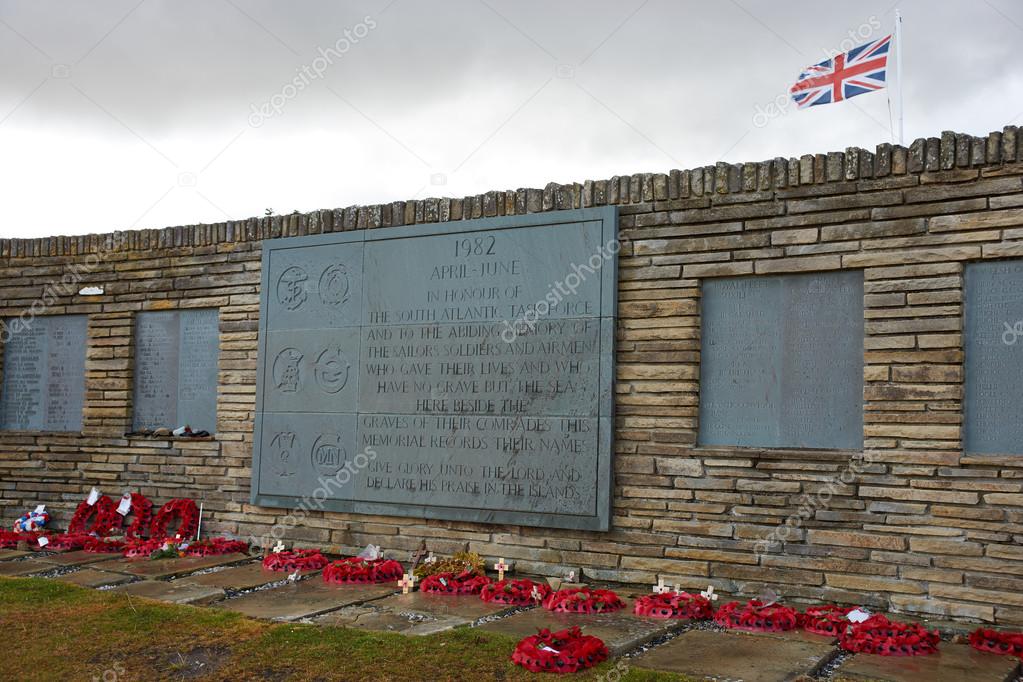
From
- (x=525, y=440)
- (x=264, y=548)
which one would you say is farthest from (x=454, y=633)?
(x=264, y=548)

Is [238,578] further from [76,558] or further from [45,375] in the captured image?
[45,375]

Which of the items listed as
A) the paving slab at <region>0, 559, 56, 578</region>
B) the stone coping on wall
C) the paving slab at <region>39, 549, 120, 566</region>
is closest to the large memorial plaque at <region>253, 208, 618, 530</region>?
the stone coping on wall

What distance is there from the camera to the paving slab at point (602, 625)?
17.3 ft

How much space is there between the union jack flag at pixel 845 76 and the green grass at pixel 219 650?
5184mm

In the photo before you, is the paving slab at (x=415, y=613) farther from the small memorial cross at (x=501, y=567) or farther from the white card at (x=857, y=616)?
the white card at (x=857, y=616)

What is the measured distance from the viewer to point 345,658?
481 centimetres

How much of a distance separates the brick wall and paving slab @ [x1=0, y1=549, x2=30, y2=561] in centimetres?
212

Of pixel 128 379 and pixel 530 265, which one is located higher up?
pixel 530 265

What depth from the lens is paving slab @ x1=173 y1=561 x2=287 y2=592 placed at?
6746 mm

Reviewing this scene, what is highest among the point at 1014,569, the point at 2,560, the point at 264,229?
the point at 264,229

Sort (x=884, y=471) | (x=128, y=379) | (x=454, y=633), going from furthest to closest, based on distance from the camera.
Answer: (x=128, y=379) → (x=884, y=471) → (x=454, y=633)

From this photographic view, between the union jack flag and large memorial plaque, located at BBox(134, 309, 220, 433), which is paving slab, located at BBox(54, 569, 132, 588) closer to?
large memorial plaque, located at BBox(134, 309, 220, 433)

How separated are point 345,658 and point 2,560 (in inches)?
177

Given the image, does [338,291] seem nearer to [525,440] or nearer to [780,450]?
[525,440]
